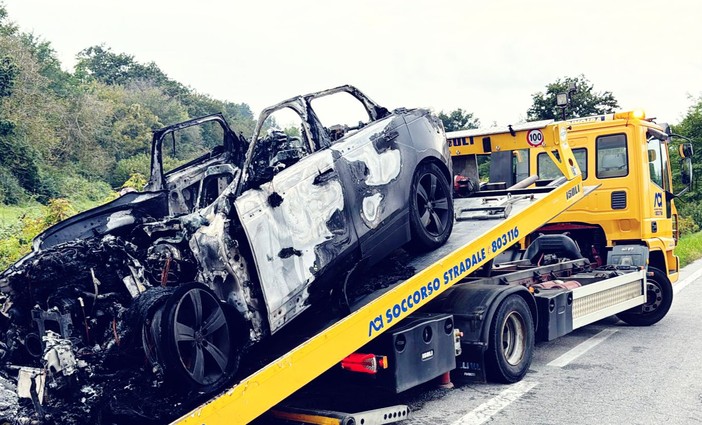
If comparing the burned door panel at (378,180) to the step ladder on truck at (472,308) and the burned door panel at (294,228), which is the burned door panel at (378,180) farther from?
the step ladder on truck at (472,308)

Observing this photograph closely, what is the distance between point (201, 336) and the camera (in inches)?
171

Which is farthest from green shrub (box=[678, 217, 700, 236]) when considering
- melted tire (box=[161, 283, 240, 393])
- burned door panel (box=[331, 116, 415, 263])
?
melted tire (box=[161, 283, 240, 393])

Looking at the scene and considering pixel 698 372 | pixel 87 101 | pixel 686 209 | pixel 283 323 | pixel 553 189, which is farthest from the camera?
pixel 87 101

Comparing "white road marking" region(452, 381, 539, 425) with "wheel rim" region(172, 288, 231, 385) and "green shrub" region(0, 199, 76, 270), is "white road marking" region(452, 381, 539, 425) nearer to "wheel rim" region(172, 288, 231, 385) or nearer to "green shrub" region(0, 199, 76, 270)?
"wheel rim" region(172, 288, 231, 385)

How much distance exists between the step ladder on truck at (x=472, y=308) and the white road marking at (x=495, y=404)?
0.13 metres

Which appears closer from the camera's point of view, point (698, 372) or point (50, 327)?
point (50, 327)

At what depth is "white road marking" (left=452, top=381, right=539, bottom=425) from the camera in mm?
5388

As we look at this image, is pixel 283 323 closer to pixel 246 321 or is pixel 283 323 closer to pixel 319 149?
pixel 246 321

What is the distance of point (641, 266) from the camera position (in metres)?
8.91

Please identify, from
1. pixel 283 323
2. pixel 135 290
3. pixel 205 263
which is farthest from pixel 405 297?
pixel 135 290

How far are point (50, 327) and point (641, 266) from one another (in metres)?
7.22

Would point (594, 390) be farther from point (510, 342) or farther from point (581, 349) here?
point (581, 349)

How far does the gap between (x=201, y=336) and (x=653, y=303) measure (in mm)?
7161

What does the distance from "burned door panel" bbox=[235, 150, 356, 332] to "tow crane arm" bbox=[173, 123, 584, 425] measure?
37cm
